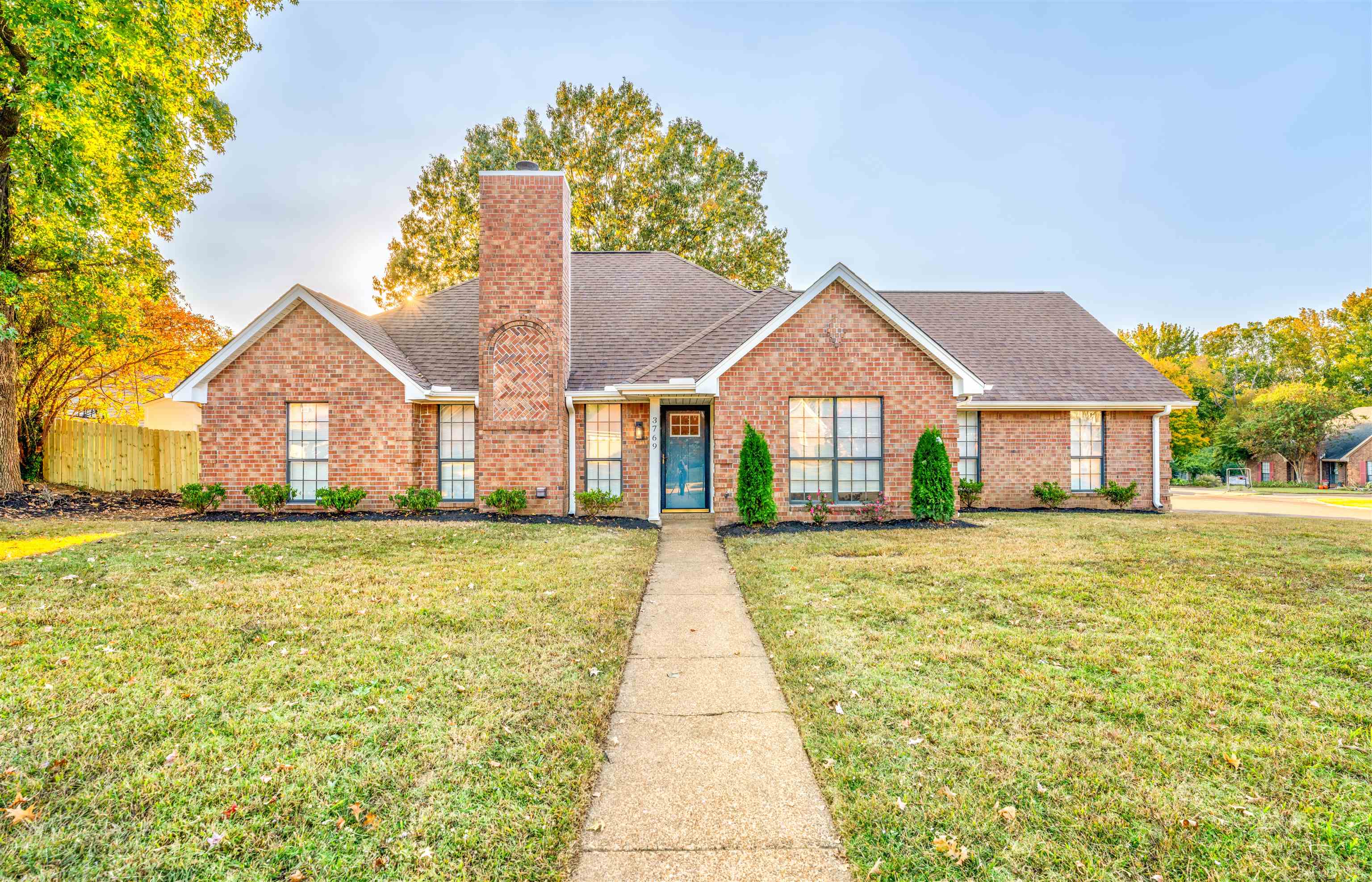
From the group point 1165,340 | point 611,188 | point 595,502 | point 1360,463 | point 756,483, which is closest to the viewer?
point 756,483

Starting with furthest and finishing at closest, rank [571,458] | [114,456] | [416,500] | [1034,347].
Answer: [1034,347]
[114,456]
[571,458]
[416,500]

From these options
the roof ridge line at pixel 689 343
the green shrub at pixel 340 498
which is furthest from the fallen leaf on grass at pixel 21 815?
the green shrub at pixel 340 498

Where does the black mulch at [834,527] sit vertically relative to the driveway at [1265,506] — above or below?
above

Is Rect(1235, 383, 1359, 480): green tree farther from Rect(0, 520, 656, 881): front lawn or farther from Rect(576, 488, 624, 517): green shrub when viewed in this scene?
Rect(0, 520, 656, 881): front lawn

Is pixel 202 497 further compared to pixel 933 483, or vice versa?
pixel 202 497

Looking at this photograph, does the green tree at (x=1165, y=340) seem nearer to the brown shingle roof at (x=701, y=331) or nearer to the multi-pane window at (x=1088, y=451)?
the brown shingle roof at (x=701, y=331)

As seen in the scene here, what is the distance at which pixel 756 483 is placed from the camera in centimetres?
1059

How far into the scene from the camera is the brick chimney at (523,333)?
11.7 meters

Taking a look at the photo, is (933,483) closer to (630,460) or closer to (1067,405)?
(1067,405)

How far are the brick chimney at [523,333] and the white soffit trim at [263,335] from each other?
1.64 meters

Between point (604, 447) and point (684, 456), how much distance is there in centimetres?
181

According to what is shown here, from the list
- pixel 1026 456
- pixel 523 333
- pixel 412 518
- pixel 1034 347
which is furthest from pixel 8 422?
pixel 1034 347

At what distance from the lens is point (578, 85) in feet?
80.3

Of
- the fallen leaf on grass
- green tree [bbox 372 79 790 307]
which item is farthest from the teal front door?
green tree [bbox 372 79 790 307]
